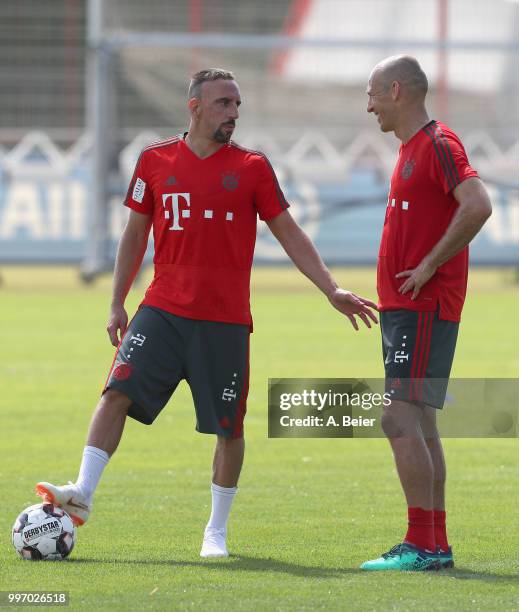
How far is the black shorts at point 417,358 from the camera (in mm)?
6426

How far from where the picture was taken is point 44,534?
6.57 meters

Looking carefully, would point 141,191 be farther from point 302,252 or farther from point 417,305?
point 417,305

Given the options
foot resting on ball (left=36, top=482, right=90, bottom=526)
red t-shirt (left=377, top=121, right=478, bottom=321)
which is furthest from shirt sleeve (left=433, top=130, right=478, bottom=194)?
foot resting on ball (left=36, top=482, right=90, bottom=526)

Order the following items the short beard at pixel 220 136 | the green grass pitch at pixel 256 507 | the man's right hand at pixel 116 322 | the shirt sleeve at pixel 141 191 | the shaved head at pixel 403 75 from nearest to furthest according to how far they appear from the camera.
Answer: the green grass pitch at pixel 256 507, the shaved head at pixel 403 75, the short beard at pixel 220 136, the shirt sleeve at pixel 141 191, the man's right hand at pixel 116 322

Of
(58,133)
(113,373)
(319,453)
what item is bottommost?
(319,453)

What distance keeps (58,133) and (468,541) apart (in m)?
29.6

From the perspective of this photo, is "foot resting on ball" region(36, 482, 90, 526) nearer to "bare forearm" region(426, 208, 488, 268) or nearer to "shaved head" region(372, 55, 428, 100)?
"bare forearm" region(426, 208, 488, 268)

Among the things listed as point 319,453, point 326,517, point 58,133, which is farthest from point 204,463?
point 58,133

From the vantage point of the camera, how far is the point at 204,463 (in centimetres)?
980

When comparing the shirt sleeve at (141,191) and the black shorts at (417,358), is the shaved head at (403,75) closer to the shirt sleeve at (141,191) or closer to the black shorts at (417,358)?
the black shorts at (417,358)

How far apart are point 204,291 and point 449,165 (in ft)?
4.35

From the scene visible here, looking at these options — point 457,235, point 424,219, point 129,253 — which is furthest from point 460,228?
point 129,253

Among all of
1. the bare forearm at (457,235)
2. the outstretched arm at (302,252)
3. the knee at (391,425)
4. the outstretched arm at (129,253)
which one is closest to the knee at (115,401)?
the outstretched arm at (129,253)

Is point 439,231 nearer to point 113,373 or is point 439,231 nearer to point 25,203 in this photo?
point 113,373
